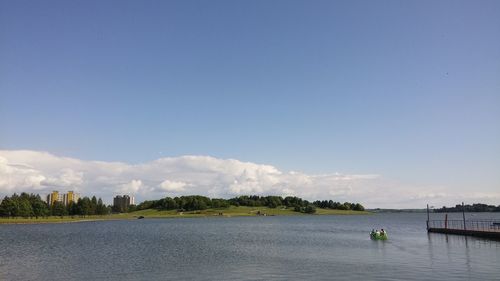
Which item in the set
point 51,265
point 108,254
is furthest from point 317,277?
point 108,254

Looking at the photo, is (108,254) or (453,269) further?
(108,254)

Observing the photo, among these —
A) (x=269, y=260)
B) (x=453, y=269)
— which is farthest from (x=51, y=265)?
(x=453, y=269)

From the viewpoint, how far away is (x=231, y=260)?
5488cm

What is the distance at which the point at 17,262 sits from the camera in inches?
2152

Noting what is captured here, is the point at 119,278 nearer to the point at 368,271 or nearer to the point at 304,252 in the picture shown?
the point at 368,271

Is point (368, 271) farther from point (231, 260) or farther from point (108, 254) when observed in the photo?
point (108, 254)

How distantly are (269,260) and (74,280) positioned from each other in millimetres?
23467

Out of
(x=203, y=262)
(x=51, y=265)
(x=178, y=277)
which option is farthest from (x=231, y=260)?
(x=51, y=265)

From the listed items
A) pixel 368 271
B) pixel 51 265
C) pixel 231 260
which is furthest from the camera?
pixel 231 260

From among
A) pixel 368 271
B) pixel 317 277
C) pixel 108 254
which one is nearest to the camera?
pixel 317 277

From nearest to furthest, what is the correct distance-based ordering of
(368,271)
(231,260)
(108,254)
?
(368,271), (231,260), (108,254)

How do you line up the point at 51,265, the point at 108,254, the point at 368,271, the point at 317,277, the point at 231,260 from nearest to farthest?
the point at 317,277
the point at 368,271
the point at 51,265
the point at 231,260
the point at 108,254

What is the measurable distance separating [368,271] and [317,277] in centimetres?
686

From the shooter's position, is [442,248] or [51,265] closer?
[51,265]
